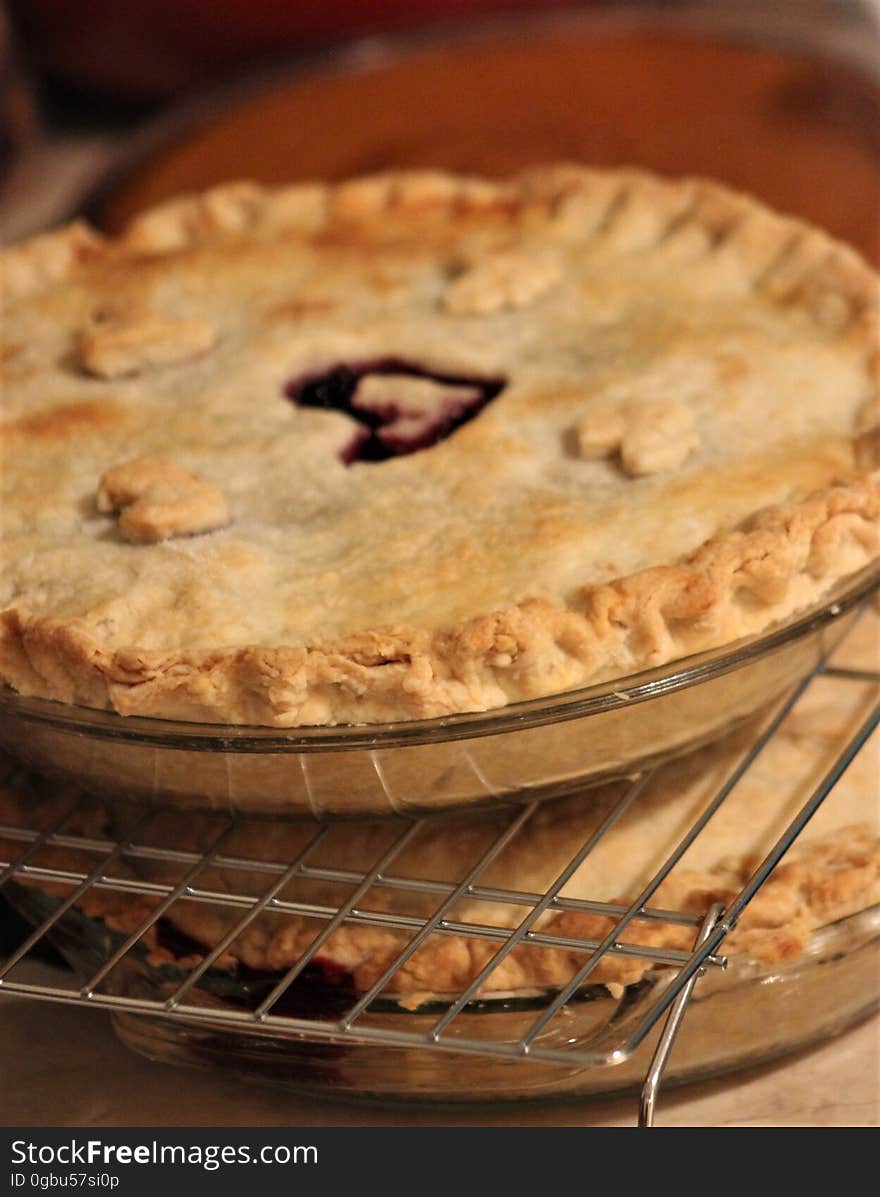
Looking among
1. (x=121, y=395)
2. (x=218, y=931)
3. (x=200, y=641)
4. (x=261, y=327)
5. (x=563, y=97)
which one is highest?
(x=563, y=97)

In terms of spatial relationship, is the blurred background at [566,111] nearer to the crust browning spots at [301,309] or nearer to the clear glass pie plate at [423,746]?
the crust browning spots at [301,309]

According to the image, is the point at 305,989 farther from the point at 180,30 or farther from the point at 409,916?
the point at 180,30

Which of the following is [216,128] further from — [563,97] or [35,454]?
[35,454]

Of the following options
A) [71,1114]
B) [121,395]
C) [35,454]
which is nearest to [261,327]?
[121,395]

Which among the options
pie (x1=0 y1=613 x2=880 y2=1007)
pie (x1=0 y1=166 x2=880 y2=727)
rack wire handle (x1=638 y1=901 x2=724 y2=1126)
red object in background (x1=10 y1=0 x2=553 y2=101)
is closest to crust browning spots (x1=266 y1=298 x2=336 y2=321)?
pie (x1=0 y1=166 x2=880 y2=727)

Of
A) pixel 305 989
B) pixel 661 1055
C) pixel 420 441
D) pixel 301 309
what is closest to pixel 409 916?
pixel 305 989
